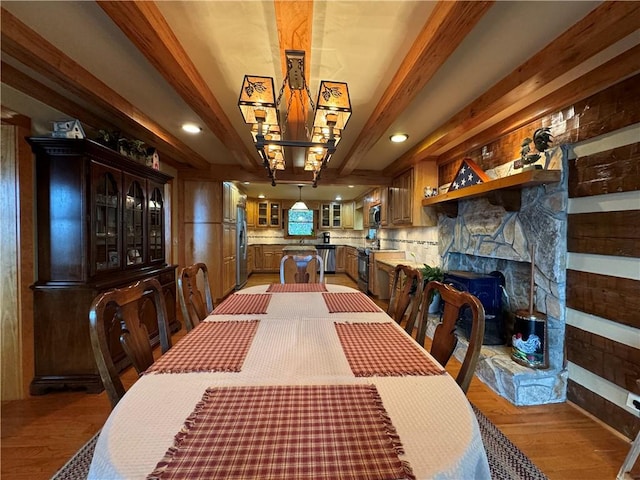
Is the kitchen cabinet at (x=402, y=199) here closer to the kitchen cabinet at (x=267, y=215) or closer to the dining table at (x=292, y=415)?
the dining table at (x=292, y=415)

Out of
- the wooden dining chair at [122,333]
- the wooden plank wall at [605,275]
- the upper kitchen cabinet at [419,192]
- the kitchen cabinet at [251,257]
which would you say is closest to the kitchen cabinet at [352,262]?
the kitchen cabinet at [251,257]

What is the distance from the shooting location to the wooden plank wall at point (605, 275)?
1.62 meters

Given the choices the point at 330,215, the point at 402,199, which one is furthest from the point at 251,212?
the point at 402,199

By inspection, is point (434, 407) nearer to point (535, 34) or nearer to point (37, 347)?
point (535, 34)

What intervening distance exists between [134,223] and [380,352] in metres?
2.83

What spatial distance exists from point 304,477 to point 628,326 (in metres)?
2.19

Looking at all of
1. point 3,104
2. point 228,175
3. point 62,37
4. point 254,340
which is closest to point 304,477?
point 254,340

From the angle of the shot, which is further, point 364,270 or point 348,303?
point 364,270

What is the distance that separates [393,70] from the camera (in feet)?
5.92

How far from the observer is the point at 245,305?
5.65ft

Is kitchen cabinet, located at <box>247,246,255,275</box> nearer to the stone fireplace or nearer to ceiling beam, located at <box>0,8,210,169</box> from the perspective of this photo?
ceiling beam, located at <box>0,8,210,169</box>

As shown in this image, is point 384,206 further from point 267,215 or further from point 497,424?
point 267,215

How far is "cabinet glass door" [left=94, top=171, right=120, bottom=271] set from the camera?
2.28m

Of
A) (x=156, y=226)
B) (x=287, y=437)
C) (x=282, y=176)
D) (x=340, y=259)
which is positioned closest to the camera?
(x=287, y=437)
